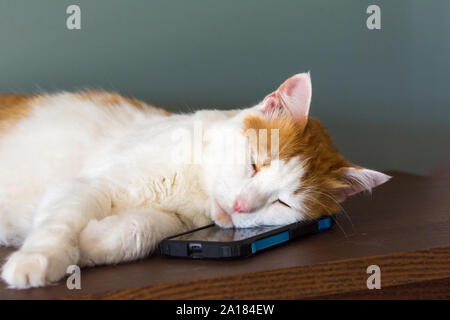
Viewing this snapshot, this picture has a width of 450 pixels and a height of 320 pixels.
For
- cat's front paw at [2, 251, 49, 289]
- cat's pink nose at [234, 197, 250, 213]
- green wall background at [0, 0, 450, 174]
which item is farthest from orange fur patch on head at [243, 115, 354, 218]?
green wall background at [0, 0, 450, 174]

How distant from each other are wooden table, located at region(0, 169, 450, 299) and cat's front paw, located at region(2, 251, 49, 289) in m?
0.02

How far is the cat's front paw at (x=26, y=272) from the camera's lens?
0.91 metres

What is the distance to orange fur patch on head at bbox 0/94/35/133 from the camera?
1.78 m

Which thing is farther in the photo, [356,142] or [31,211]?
[356,142]

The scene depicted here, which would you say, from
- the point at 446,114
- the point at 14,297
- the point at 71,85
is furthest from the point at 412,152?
the point at 14,297

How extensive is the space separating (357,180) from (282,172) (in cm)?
26

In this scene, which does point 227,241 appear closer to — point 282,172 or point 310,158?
point 282,172

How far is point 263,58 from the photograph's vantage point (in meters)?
2.28

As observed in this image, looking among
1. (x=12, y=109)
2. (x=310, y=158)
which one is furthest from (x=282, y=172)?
(x=12, y=109)

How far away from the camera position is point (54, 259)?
962 millimetres

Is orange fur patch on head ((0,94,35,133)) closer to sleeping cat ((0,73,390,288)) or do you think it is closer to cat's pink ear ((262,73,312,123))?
sleeping cat ((0,73,390,288))

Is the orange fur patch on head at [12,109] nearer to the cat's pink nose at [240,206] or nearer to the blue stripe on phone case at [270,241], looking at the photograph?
the cat's pink nose at [240,206]
